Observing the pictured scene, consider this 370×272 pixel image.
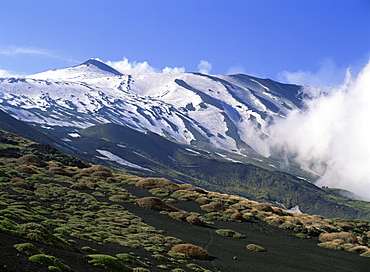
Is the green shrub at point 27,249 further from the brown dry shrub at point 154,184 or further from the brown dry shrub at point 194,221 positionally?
the brown dry shrub at point 154,184

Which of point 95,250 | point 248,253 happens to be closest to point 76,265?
point 95,250

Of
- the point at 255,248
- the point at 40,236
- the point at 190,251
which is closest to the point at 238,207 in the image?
the point at 255,248

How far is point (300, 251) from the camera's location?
3900cm

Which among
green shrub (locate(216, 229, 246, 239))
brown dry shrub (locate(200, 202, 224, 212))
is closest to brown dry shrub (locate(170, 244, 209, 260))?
green shrub (locate(216, 229, 246, 239))

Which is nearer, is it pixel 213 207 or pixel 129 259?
pixel 129 259

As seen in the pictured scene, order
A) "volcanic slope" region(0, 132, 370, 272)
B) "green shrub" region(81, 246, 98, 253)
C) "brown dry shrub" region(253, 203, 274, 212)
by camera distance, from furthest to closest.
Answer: "brown dry shrub" region(253, 203, 274, 212) < "green shrub" region(81, 246, 98, 253) < "volcanic slope" region(0, 132, 370, 272)

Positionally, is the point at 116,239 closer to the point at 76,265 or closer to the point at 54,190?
the point at 76,265

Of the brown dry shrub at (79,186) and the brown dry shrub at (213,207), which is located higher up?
the brown dry shrub at (213,207)

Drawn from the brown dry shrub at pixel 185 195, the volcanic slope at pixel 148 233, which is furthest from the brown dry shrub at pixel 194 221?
the brown dry shrub at pixel 185 195

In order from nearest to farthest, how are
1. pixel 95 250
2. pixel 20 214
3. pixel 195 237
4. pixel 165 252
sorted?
pixel 95 250, pixel 165 252, pixel 20 214, pixel 195 237

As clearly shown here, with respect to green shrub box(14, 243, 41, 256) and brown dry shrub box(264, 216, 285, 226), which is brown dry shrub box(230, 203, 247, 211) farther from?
green shrub box(14, 243, 41, 256)

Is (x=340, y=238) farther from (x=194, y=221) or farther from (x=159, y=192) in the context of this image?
(x=159, y=192)

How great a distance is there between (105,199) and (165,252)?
24844 millimetres

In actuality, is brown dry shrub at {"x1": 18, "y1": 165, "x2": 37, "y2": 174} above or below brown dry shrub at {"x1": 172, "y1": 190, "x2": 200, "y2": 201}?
below
